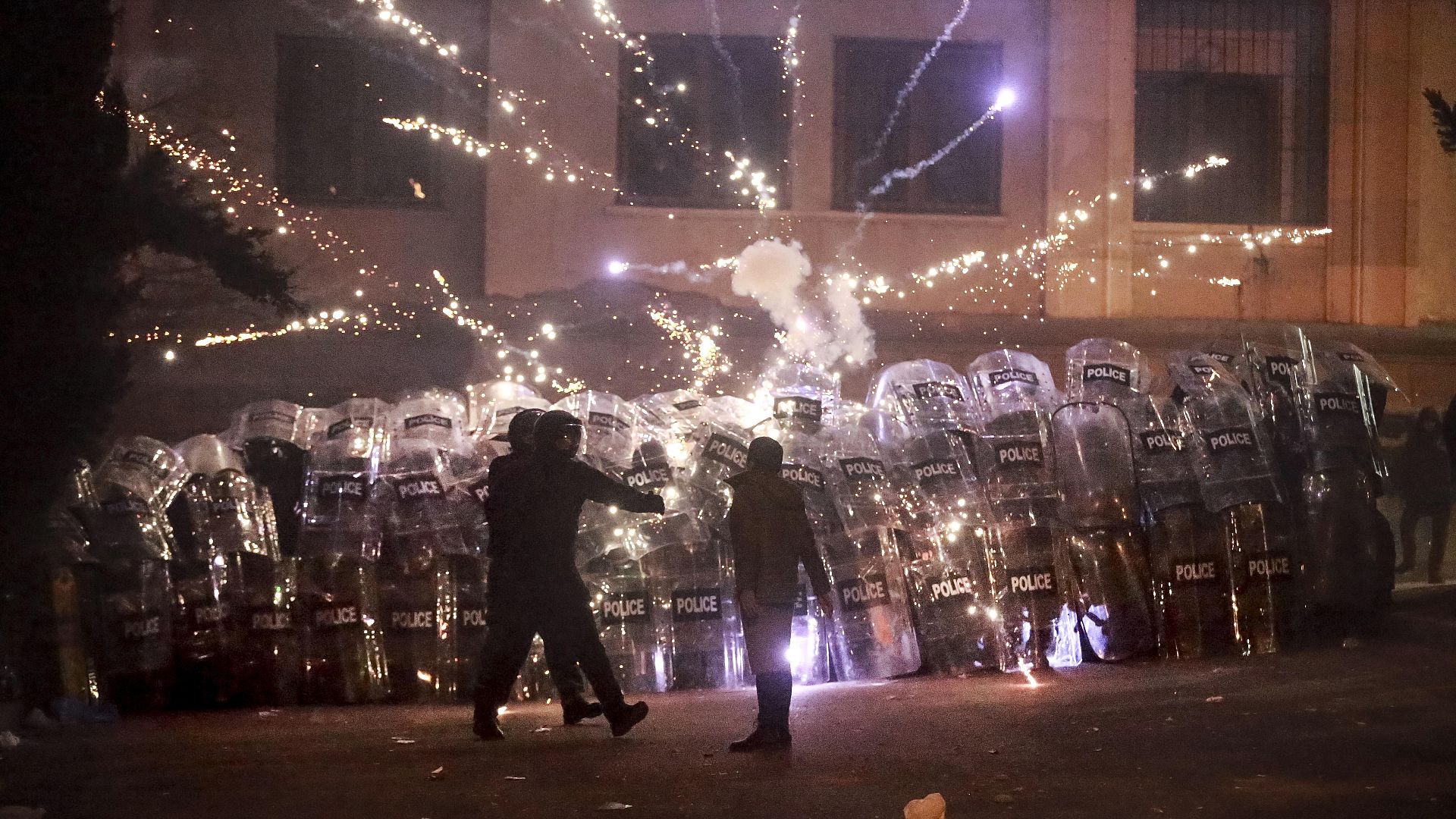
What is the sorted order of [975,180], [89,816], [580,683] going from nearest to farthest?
[89,816] < [580,683] < [975,180]

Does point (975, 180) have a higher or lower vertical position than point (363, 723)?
higher

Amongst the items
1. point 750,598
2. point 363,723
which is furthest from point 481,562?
point 750,598

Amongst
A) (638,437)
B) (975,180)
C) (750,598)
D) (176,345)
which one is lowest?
(750,598)

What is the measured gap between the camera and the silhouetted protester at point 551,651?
707 cm

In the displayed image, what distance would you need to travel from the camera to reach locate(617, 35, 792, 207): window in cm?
1256

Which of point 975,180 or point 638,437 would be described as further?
point 975,180

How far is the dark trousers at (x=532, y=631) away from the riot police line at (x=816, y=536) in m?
1.29

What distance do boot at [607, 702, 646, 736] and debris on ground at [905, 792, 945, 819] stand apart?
1.97 m

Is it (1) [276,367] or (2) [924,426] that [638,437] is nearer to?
(2) [924,426]

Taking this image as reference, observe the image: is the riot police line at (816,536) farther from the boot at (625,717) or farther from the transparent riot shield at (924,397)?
the boot at (625,717)

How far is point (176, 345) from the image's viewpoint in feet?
39.0

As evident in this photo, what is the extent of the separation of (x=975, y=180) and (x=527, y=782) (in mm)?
8491

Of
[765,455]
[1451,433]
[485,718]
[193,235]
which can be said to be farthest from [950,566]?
[1451,433]

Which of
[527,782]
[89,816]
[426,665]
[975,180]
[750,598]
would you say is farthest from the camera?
[975,180]
